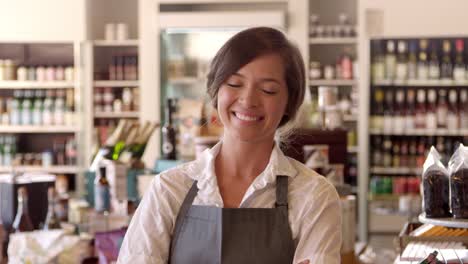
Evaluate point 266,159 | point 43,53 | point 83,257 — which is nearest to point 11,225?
point 83,257

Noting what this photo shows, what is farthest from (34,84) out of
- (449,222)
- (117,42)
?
(449,222)

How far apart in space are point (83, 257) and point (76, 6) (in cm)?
533

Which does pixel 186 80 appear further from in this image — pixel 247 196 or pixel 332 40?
pixel 247 196

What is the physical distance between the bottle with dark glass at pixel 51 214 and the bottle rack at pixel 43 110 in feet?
14.9

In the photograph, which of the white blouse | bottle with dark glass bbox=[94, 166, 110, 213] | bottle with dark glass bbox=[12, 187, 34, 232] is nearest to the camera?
the white blouse

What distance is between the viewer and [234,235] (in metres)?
2.03

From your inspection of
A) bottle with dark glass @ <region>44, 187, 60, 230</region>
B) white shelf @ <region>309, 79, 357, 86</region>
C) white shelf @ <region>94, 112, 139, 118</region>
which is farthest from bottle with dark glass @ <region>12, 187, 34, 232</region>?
white shelf @ <region>94, 112, 139, 118</region>

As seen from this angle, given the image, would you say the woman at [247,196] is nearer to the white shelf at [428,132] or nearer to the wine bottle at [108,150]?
the wine bottle at [108,150]

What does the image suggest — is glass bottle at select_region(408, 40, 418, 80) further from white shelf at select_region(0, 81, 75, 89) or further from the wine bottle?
the wine bottle

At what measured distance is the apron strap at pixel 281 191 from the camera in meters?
2.01

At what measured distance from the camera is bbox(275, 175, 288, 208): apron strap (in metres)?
2.01

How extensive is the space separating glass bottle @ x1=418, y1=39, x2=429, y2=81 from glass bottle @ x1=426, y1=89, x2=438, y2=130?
0.17m

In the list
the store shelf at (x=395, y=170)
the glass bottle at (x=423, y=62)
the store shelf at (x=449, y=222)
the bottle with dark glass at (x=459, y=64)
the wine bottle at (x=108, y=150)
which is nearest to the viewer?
the store shelf at (x=449, y=222)

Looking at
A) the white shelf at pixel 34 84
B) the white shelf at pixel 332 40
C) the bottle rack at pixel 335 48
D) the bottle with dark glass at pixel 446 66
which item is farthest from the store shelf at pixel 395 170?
the white shelf at pixel 34 84
